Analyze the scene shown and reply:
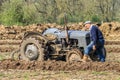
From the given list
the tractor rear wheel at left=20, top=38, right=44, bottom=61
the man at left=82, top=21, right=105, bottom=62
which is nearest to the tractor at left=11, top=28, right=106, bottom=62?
the tractor rear wheel at left=20, top=38, right=44, bottom=61

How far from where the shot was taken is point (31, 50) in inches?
637

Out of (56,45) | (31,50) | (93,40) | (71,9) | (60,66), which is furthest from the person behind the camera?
(71,9)

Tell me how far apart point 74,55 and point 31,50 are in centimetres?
202

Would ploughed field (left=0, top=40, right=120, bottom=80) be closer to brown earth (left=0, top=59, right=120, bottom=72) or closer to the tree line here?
brown earth (left=0, top=59, right=120, bottom=72)

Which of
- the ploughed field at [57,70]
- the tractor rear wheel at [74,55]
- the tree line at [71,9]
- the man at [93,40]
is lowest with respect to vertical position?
the ploughed field at [57,70]

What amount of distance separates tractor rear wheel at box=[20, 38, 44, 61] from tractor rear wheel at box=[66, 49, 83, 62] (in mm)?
1135

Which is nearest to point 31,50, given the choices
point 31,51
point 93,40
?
point 31,51

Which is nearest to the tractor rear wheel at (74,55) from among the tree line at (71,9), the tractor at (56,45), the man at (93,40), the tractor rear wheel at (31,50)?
the tractor at (56,45)

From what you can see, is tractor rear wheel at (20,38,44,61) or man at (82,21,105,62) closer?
man at (82,21,105,62)

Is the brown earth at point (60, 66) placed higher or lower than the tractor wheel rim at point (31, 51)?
lower

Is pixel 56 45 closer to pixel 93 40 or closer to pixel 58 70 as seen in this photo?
pixel 93 40

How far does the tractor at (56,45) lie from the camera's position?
15.4m

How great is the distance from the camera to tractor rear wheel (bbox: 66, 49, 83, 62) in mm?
15070

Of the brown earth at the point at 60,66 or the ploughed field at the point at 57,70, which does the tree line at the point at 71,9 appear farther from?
the ploughed field at the point at 57,70
